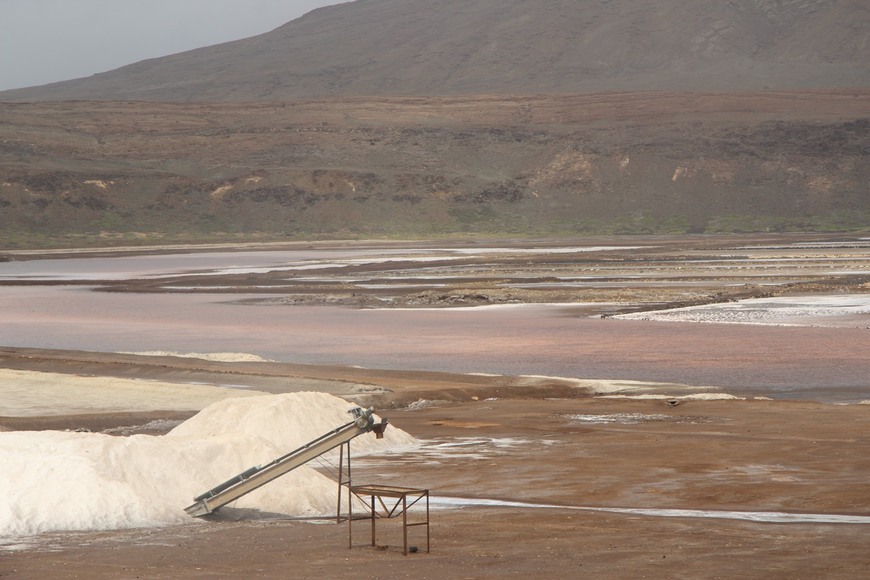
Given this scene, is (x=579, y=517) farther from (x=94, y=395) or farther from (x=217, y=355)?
(x=217, y=355)

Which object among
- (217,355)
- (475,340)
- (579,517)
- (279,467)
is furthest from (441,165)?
(279,467)

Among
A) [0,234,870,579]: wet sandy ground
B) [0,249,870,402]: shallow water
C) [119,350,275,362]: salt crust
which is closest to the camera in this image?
A: [0,234,870,579]: wet sandy ground

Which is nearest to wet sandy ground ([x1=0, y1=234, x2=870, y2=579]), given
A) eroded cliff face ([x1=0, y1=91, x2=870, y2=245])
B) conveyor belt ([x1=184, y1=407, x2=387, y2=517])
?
conveyor belt ([x1=184, y1=407, x2=387, y2=517])

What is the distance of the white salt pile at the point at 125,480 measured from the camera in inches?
523

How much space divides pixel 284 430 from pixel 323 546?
5198mm

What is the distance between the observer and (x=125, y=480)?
549 inches

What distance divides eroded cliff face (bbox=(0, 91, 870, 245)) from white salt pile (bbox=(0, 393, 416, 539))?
10881 centimetres

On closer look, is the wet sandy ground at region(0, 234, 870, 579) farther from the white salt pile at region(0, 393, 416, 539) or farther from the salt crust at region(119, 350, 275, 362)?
the salt crust at region(119, 350, 275, 362)

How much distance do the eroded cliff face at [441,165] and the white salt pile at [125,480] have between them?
10881 cm

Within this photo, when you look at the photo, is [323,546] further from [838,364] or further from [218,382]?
[838,364]

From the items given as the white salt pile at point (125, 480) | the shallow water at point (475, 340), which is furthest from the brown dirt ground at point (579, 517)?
the shallow water at point (475, 340)

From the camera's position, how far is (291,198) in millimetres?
133000

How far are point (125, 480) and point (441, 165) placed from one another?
134080 millimetres

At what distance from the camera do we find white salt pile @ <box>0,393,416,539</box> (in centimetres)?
1330
